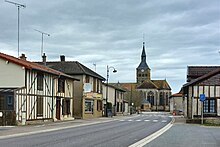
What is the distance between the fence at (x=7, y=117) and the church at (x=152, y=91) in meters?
108

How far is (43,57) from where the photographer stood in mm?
52719

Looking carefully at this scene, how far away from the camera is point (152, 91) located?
→ 149500 millimetres

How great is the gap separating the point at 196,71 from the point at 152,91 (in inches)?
3928

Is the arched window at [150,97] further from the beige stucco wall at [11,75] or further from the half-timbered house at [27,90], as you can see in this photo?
the beige stucco wall at [11,75]

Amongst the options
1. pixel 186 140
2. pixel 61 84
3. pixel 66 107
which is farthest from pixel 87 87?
pixel 186 140

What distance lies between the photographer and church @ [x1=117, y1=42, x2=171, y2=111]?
145712mm

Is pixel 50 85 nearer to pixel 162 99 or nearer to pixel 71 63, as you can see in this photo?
pixel 71 63

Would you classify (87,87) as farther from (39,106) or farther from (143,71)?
(143,71)

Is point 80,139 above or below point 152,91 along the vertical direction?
above

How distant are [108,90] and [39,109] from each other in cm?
3164

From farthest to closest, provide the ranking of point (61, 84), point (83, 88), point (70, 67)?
point (70, 67) < point (83, 88) < point (61, 84)

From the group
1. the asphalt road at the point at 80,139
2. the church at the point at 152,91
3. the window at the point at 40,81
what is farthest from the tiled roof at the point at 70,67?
the church at the point at 152,91

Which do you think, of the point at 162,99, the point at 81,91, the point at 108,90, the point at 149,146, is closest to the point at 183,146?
the point at 149,146

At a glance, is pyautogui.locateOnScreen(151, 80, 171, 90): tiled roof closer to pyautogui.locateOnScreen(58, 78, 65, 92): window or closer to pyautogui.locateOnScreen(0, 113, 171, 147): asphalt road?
pyautogui.locateOnScreen(58, 78, 65, 92): window
